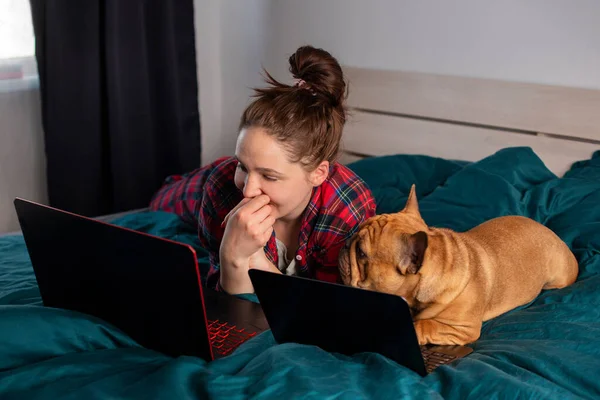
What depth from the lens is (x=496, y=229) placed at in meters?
1.79

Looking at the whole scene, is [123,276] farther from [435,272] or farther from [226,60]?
[226,60]

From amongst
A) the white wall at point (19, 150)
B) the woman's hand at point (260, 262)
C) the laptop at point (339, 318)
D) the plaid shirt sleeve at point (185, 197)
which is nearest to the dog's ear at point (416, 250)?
the laptop at point (339, 318)

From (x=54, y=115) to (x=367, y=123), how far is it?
4.63 feet

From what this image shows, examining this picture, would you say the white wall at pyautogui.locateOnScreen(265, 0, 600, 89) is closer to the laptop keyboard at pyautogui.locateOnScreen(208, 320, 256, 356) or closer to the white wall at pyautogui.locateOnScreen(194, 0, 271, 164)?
the white wall at pyautogui.locateOnScreen(194, 0, 271, 164)

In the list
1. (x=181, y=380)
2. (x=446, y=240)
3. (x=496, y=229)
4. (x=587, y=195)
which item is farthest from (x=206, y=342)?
(x=587, y=195)

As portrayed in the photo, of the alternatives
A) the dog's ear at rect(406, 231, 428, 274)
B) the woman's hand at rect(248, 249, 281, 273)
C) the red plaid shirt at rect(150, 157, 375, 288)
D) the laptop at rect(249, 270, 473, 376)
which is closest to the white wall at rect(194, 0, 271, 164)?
the red plaid shirt at rect(150, 157, 375, 288)

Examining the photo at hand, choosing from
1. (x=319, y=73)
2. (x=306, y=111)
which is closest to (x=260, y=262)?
(x=306, y=111)

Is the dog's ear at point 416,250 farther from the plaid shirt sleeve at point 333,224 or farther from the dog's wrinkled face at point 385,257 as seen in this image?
the plaid shirt sleeve at point 333,224

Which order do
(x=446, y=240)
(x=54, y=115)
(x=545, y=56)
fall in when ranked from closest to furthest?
(x=446, y=240) → (x=545, y=56) → (x=54, y=115)

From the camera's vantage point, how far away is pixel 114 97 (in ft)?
10.3

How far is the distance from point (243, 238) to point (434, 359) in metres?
0.53

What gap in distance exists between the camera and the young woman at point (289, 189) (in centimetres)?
164

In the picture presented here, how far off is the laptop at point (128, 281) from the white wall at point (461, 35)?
188 centimetres

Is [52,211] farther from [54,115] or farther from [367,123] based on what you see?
[367,123]
